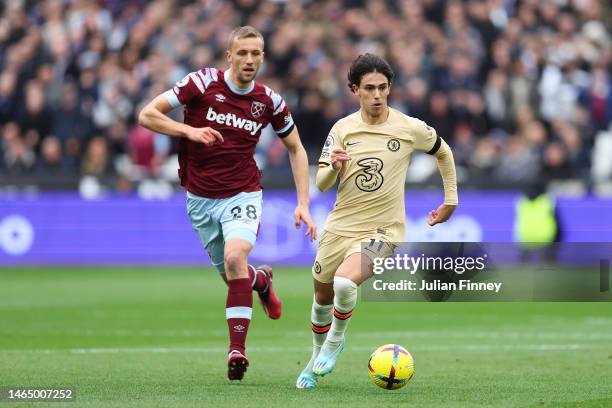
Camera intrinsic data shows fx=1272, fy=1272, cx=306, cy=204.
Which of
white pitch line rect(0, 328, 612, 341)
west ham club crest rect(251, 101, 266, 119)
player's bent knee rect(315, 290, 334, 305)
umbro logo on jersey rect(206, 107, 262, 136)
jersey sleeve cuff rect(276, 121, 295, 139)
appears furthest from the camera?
white pitch line rect(0, 328, 612, 341)

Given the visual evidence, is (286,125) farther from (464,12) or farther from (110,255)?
(464,12)

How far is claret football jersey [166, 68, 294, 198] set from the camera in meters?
9.68

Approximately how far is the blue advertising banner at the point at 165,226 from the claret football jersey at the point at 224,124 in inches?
418

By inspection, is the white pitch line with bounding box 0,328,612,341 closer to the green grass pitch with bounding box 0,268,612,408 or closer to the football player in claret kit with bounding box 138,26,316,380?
the green grass pitch with bounding box 0,268,612,408

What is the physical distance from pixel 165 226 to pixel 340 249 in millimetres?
12589

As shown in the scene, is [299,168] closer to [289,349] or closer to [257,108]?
[257,108]

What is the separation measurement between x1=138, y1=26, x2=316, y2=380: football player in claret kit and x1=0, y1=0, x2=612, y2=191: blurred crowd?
11388mm

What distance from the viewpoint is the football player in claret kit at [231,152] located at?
941 cm

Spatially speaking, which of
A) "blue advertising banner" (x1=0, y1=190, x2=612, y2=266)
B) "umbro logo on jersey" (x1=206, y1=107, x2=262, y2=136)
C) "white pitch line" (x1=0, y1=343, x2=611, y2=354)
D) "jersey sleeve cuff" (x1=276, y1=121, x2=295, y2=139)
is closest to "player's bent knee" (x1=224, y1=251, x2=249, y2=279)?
"umbro logo on jersey" (x1=206, y1=107, x2=262, y2=136)

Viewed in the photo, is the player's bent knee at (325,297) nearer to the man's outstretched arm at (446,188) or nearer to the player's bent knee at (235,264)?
the player's bent knee at (235,264)

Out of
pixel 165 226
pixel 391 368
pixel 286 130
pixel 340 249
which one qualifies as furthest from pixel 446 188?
pixel 165 226

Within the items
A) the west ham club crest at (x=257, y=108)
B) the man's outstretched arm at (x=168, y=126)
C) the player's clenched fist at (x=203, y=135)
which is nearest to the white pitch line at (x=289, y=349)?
the west ham club crest at (x=257, y=108)

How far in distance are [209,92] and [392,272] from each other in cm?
196

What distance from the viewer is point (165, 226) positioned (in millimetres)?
21500
